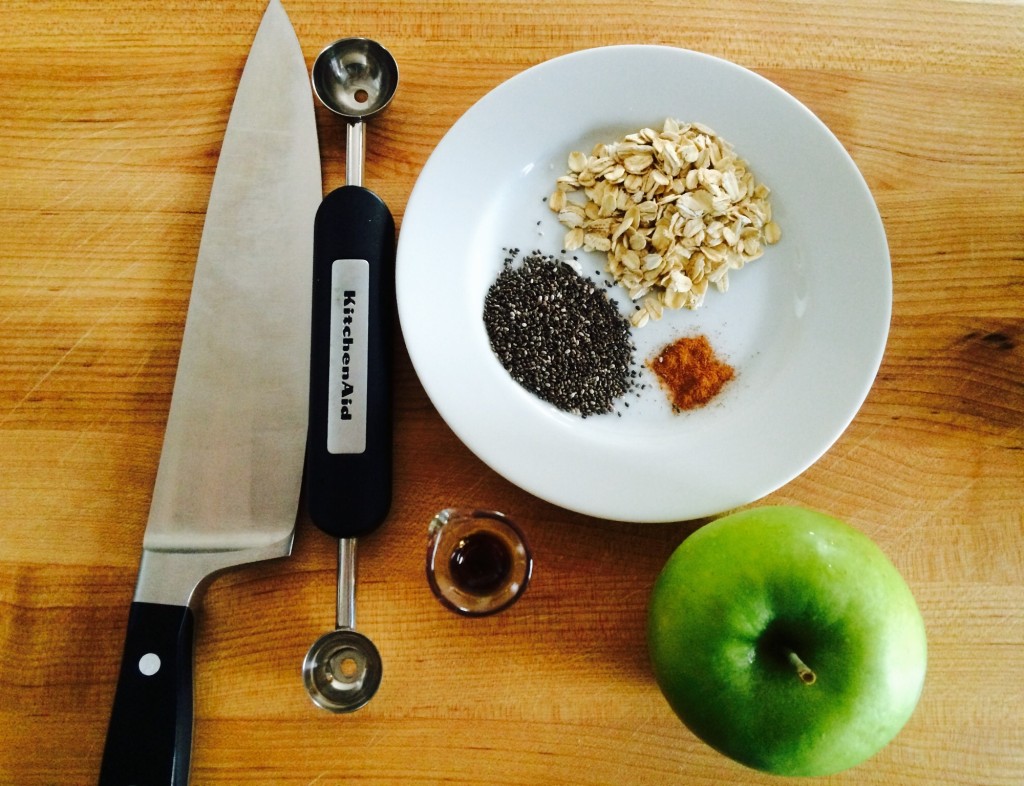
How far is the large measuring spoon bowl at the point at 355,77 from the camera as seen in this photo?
694 mm

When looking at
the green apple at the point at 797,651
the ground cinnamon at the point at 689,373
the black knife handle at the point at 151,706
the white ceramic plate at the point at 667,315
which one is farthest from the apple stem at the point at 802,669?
the black knife handle at the point at 151,706

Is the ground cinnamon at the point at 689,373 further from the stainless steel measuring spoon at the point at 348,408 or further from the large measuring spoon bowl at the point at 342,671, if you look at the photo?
the large measuring spoon bowl at the point at 342,671

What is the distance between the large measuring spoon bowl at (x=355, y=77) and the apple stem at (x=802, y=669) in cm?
61

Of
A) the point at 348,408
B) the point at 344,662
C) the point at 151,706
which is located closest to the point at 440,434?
the point at 348,408

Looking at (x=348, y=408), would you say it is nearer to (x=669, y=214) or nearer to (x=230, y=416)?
(x=230, y=416)

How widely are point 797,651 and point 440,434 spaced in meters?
0.36

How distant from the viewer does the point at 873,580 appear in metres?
0.51

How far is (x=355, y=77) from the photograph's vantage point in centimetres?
71

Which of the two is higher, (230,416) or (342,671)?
(230,416)

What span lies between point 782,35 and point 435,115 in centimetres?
37

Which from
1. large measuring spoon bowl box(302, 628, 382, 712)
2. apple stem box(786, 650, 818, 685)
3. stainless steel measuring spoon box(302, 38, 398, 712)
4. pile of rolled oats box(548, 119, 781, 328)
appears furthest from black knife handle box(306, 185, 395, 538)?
apple stem box(786, 650, 818, 685)

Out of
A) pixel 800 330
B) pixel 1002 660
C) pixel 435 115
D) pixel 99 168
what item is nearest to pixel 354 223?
pixel 435 115

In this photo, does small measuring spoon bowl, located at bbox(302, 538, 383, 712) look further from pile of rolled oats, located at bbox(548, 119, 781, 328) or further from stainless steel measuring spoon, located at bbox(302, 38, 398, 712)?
pile of rolled oats, located at bbox(548, 119, 781, 328)

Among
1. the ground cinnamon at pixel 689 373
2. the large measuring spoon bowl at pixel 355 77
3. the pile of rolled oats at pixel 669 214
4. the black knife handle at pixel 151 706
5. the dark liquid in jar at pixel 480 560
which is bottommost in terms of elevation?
the black knife handle at pixel 151 706
